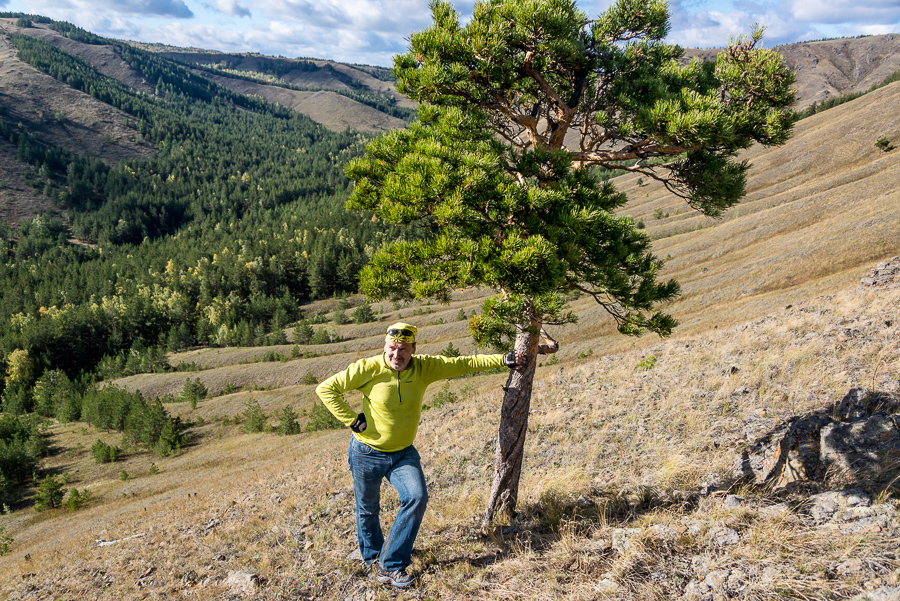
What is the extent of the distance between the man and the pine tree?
0.88 m

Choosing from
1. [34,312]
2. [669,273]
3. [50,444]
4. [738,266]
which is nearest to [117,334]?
[34,312]

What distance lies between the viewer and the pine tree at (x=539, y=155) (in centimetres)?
652

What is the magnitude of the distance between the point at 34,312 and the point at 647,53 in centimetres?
16887


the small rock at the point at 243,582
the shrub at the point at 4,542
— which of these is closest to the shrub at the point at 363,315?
the shrub at the point at 4,542

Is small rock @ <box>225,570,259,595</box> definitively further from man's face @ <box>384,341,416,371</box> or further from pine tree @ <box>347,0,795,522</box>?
man's face @ <box>384,341,416,371</box>

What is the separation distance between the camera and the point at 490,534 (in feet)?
25.3

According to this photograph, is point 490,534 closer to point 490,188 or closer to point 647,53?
point 490,188

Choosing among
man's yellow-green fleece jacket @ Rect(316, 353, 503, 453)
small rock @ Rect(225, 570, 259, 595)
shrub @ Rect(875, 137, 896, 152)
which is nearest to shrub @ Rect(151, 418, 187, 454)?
small rock @ Rect(225, 570, 259, 595)

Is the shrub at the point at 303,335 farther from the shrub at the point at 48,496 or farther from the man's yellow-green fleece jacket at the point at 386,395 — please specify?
the man's yellow-green fleece jacket at the point at 386,395

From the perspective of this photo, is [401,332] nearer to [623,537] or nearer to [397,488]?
[397,488]

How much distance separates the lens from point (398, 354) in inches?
254

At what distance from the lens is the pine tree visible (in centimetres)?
652

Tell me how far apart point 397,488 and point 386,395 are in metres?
1.29

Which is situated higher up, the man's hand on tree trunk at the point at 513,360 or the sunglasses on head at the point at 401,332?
the sunglasses on head at the point at 401,332
